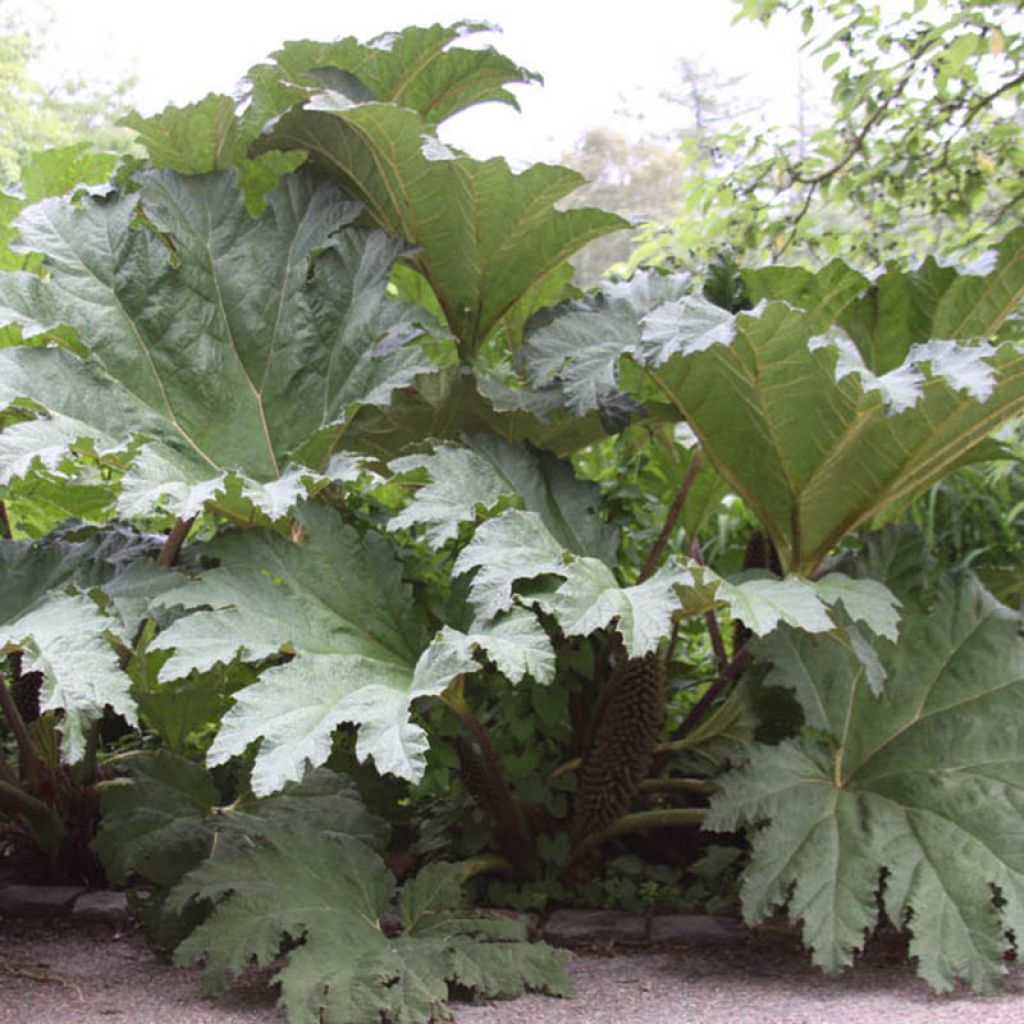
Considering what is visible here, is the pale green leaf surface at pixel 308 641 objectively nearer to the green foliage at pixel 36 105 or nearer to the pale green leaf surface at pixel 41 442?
the pale green leaf surface at pixel 41 442

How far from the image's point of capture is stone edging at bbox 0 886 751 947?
166 cm

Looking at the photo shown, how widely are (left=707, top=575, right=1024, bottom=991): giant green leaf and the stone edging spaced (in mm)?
165

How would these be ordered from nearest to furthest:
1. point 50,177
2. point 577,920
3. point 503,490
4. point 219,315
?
point 503,490 < point 577,920 < point 219,315 < point 50,177

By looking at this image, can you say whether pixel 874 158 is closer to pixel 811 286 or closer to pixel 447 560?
pixel 811 286

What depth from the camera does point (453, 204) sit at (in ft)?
6.07

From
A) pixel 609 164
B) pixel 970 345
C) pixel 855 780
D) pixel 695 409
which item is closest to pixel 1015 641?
pixel 855 780

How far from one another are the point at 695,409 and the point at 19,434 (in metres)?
0.93

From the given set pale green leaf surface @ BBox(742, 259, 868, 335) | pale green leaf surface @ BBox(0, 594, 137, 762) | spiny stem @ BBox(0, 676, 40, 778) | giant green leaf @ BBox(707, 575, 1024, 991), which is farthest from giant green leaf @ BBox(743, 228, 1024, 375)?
spiny stem @ BBox(0, 676, 40, 778)

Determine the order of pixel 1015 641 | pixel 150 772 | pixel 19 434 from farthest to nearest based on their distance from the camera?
pixel 1015 641
pixel 150 772
pixel 19 434

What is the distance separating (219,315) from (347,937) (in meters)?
0.96

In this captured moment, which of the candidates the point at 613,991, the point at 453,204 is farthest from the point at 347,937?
the point at 453,204

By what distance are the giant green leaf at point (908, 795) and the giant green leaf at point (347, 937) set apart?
0.34 meters

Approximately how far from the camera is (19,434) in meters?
1.41

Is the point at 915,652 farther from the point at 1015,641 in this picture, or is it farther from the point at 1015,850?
the point at 1015,850
